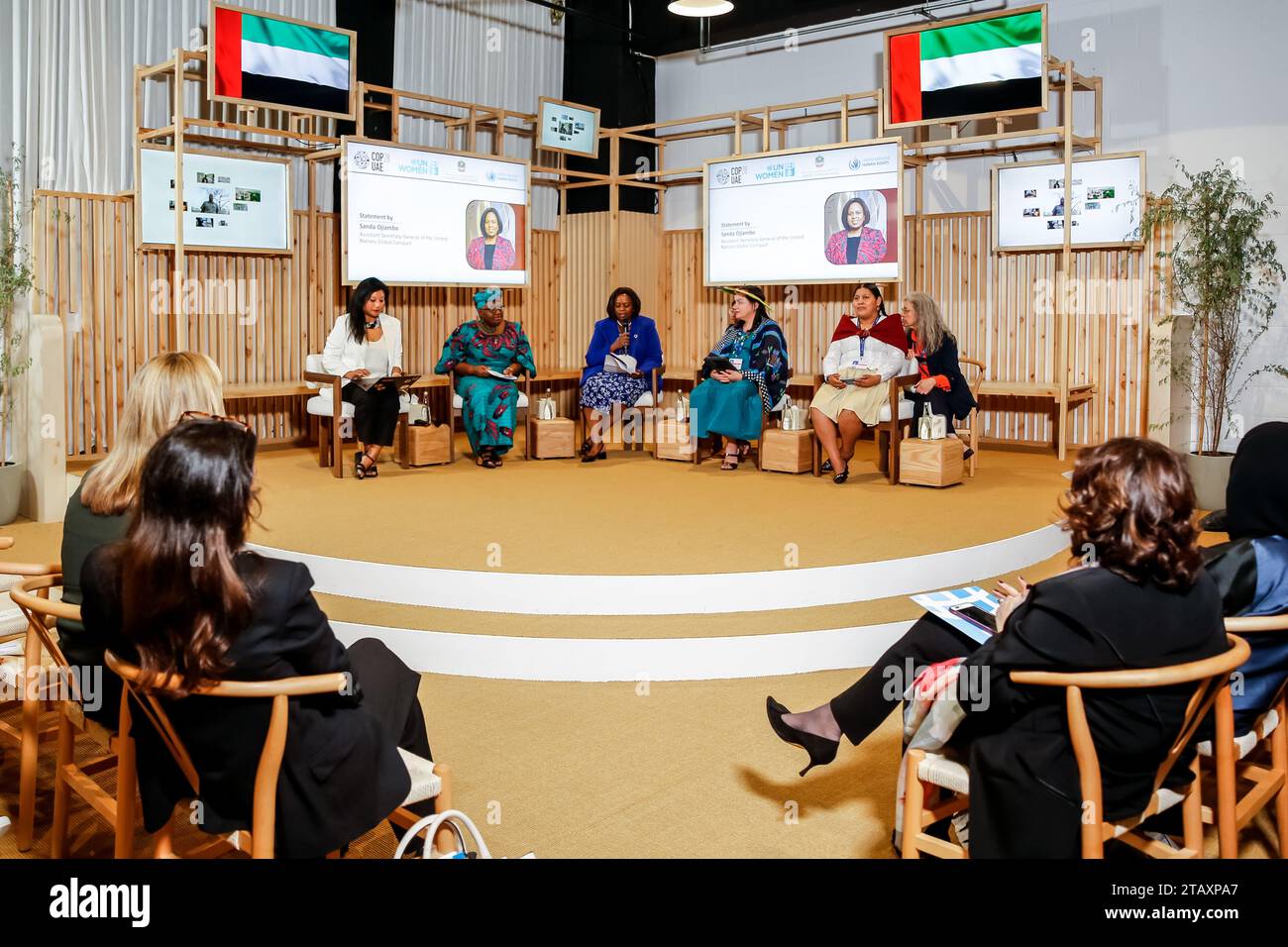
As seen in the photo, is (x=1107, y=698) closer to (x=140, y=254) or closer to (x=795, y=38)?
(x=140, y=254)

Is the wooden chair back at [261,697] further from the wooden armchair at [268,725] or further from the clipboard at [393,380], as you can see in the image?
the clipboard at [393,380]

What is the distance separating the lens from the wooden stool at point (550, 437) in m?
8.09

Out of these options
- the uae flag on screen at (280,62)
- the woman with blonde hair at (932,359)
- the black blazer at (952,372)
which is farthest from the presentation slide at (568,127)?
the black blazer at (952,372)

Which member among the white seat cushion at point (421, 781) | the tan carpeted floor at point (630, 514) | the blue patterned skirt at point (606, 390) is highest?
the blue patterned skirt at point (606, 390)

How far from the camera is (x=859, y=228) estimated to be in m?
8.83

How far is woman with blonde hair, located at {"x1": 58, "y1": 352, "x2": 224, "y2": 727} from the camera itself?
110 inches

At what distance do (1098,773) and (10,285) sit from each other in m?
6.54

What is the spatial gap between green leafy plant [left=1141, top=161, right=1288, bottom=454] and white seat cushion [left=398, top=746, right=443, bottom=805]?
6.61 m

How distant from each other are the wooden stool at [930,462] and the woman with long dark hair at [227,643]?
5.19 metres

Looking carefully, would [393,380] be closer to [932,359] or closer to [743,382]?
[743,382]

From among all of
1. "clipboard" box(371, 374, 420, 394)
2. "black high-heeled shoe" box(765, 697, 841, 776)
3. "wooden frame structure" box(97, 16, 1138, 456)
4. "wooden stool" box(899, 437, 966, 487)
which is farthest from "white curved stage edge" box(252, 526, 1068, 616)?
"wooden frame structure" box(97, 16, 1138, 456)

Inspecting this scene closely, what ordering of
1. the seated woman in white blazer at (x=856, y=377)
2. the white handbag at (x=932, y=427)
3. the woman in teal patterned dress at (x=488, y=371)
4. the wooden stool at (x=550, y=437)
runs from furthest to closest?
the wooden stool at (x=550, y=437) → the woman in teal patterned dress at (x=488, y=371) → the seated woman in white blazer at (x=856, y=377) → the white handbag at (x=932, y=427)

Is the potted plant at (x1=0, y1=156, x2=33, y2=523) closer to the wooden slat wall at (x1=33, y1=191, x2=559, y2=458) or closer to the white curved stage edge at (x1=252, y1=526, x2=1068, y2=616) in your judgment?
the wooden slat wall at (x1=33, y1=191, x2=559, y2=458)

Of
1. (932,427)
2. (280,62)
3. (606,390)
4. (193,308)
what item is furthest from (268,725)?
(193,308)
